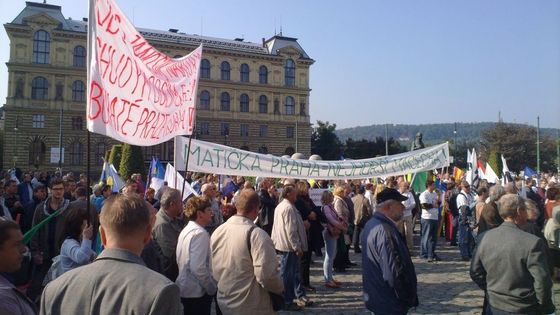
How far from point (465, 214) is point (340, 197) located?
316cm

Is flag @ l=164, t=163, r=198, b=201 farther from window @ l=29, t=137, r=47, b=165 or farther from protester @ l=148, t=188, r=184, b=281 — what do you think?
window @ l=29, t=137, r=47, b=165

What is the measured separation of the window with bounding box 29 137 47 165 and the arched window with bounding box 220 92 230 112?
21140 mm

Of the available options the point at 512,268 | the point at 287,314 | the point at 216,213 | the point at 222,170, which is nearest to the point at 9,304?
the point at 512,268

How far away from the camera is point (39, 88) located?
5166 centimetres

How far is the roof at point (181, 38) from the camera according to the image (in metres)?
51.8

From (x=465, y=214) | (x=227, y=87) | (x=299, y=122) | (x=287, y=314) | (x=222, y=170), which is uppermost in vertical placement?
(x=227, y=87)

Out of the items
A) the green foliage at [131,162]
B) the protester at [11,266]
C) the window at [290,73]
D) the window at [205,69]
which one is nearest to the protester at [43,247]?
the protester at [11,266]

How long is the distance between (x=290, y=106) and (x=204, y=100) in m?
11.7

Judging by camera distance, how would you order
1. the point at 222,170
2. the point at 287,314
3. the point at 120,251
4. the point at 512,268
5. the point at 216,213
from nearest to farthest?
the point at 120,251 < the point at 512,268 < the point at 287,314 < the point at 222,170 < the point at 216,213

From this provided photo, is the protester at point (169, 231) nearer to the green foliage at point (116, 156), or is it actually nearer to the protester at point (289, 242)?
the protester at point (289, 242)

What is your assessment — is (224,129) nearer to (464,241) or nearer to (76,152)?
(76,152)

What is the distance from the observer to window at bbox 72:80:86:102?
174 ft

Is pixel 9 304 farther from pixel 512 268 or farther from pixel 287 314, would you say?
pixel 287 314

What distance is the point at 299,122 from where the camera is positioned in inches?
2511
